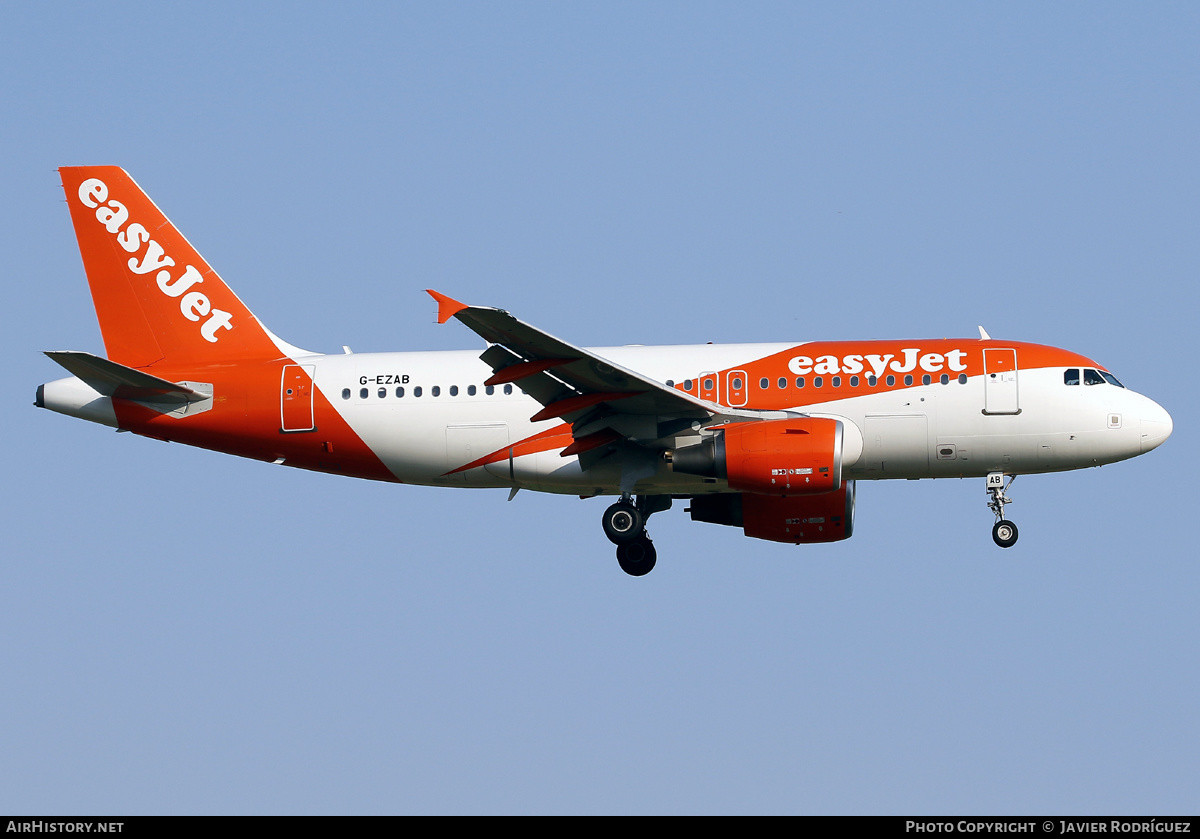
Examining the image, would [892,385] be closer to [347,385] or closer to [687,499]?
[687,499]

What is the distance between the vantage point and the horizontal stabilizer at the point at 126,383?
108ft

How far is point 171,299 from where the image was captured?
36375mm

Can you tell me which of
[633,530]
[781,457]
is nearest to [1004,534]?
[781,457]

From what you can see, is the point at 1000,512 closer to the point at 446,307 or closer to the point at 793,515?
the point at 793,515

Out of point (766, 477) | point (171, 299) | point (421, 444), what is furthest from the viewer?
point (171, 299)

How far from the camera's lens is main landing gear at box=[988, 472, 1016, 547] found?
109ft

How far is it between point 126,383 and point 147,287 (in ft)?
11.0

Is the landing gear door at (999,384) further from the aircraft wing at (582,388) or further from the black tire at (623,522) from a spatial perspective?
the black tire at (623,522)

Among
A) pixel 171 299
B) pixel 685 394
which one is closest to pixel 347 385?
pixel 171 299

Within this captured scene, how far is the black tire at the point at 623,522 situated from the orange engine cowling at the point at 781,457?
2.89 m

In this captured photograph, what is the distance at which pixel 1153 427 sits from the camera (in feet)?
107

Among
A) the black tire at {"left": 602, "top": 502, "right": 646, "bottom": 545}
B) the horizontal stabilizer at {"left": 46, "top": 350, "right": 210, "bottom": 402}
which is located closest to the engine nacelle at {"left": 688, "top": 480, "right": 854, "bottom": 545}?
the black tire at {"left": 602, "top": 502, "right": 646, "bottom": 545}

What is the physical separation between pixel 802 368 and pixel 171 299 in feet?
50.9
